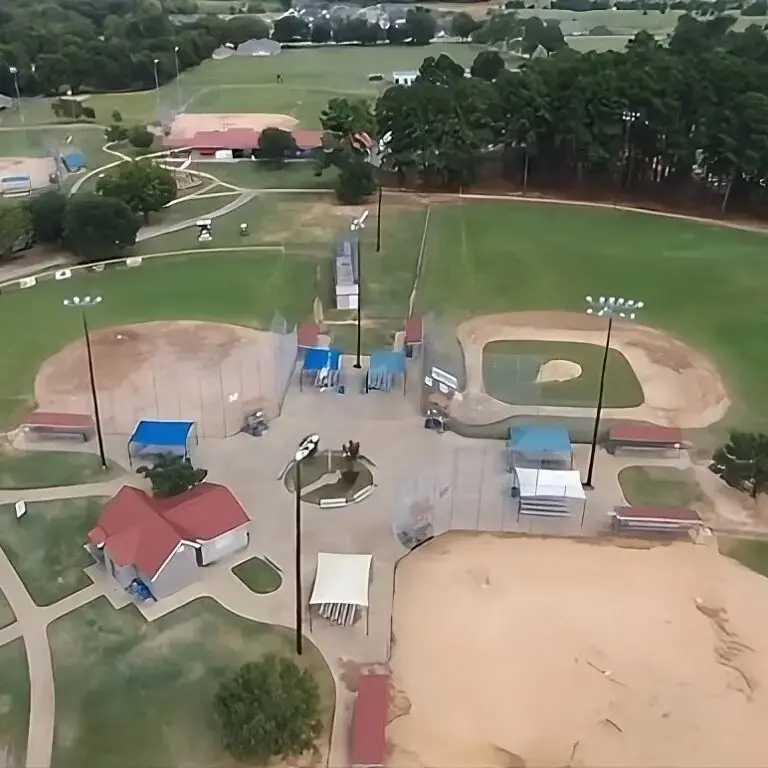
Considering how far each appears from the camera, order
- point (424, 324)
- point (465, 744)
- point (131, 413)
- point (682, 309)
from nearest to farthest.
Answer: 1. point (465, 744)
2. point (131, 413)
3. point (424, 324)
4. point (682, 309)

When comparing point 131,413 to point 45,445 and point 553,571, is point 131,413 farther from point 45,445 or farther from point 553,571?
point 553,571

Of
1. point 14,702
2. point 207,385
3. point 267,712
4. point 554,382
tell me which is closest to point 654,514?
point 554,382

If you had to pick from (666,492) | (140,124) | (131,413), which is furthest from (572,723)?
(140,124)

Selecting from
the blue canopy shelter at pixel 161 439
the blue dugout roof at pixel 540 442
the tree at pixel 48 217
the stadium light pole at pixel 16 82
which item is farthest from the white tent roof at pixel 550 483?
the stadium light pole at pixel 16 82

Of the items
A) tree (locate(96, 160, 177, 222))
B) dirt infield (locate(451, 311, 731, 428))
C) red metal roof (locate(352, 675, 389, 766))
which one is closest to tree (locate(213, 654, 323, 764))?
red metal roof (locate(352, 675, 389, 766))

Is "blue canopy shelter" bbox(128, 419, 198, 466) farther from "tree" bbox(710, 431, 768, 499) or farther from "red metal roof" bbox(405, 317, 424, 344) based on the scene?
"tree" bbox(710, 431, 768, 499)

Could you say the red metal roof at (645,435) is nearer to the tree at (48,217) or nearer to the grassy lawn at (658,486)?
the grassy lawn at (658,486)

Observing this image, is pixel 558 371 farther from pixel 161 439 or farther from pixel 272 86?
pixel 272 86
